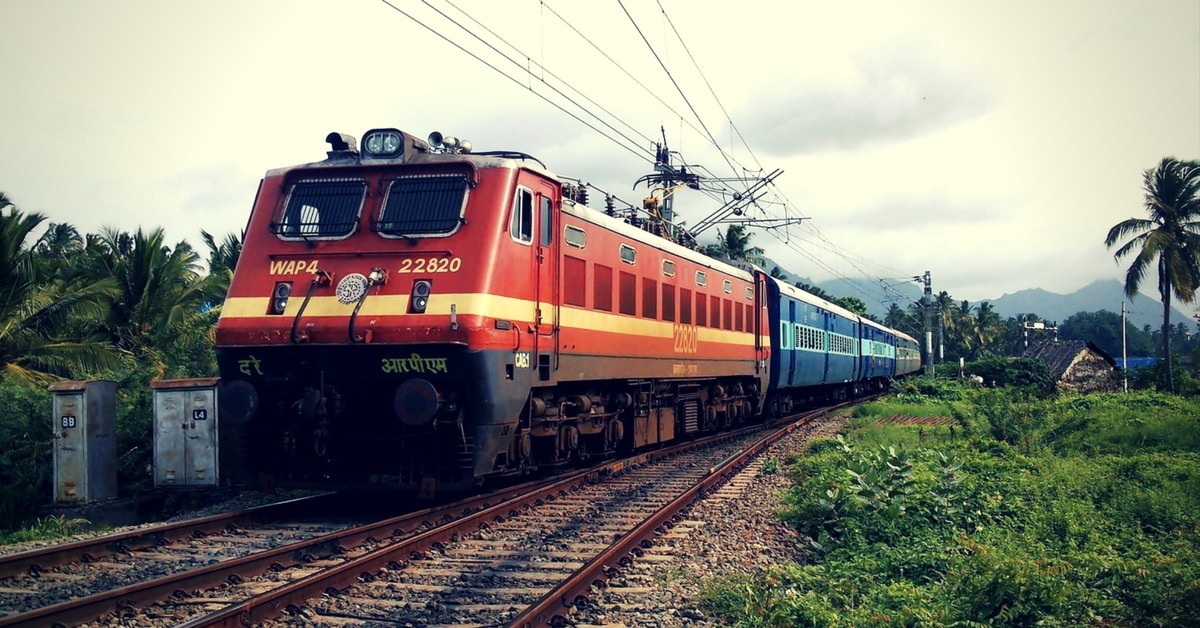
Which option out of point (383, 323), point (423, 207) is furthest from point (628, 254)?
point (383, 323)

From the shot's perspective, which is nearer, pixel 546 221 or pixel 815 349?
pixel 546 221

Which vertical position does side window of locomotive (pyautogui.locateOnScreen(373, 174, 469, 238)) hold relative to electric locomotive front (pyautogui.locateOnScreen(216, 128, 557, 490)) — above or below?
above

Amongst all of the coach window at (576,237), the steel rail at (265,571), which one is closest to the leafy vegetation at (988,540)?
the steel rail at (265,571)

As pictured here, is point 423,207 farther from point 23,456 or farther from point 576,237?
point 23,456

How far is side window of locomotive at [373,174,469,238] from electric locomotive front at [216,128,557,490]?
2 cm

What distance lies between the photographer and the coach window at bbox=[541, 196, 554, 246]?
10.5 m

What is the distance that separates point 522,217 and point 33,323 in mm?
12842

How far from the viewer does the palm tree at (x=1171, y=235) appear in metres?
34.8

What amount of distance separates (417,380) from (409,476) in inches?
47.6

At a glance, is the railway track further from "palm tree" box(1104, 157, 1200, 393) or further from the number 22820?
"palm tree" box(1104, 157, 1200, 393)

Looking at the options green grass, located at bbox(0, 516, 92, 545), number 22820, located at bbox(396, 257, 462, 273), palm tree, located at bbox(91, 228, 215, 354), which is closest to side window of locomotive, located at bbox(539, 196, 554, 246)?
number 22820, located at bbox(396, 257, 462, 273)

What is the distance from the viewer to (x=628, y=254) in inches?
518

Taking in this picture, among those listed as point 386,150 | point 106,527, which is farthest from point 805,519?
point 106,527

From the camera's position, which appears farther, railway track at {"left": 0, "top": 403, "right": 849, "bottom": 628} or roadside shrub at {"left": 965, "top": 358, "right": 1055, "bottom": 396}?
roadside shrub at {"left": 965, "top": 358, "right": 1055, "bottom": 396}
